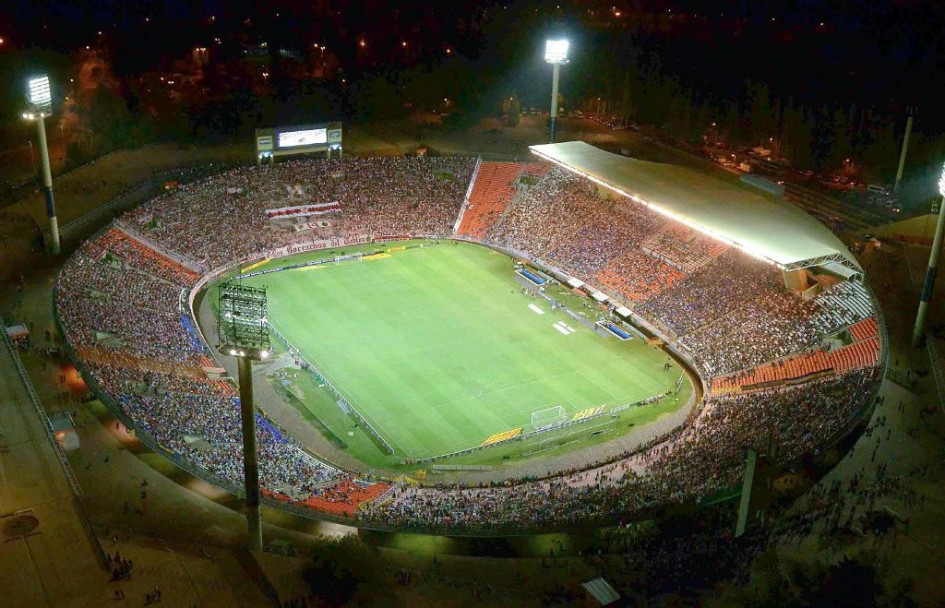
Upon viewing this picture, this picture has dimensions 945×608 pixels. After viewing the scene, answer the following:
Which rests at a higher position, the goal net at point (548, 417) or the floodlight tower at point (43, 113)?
the floodlight tower at point (43, 113)

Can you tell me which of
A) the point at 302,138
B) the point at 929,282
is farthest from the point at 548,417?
the point at 302,138

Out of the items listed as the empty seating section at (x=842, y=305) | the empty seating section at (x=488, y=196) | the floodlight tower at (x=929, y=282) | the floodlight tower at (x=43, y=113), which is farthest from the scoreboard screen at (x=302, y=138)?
the floodlight tower at (x=929, y=282)

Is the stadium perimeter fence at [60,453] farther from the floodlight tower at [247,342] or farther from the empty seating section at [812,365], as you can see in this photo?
the empty seating section at [812,365]

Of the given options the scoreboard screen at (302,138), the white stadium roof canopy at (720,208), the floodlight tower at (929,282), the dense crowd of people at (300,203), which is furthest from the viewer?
the scoreboard screen at (302,138)

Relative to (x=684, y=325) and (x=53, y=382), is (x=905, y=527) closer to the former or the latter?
(x=684, y=325)

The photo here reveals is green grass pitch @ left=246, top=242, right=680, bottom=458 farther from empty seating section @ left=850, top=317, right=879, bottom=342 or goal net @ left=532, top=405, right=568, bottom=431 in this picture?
empty seating section @ left=850, top=317, right=879, bottom=342

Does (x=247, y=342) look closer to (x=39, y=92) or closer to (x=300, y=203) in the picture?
(x=39, y=92)

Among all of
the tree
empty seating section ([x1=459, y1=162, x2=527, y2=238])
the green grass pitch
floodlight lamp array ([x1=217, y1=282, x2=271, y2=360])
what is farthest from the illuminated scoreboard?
the tree
